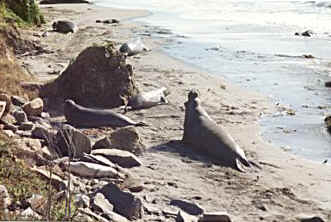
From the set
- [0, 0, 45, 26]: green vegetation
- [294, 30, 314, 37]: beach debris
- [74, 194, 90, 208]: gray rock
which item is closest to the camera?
[74, 194, 90, 208]: gray rock

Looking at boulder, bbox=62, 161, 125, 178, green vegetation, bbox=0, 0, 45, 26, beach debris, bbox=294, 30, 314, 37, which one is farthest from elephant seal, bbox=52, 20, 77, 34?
boulder, bbox=62, 161, 125, 178

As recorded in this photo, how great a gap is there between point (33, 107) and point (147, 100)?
209 cm

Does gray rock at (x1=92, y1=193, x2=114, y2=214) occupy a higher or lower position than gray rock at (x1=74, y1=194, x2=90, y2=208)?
lower

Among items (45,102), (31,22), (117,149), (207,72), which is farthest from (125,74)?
(31,22)

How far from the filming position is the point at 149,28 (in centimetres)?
2061

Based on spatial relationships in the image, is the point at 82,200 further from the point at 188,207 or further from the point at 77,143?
the point at 77,143

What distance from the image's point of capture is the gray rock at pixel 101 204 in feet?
16.9

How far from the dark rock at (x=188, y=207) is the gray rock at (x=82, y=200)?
909mm

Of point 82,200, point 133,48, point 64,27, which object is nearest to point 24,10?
point 64,27

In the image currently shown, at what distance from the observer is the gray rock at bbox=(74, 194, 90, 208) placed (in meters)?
4.99

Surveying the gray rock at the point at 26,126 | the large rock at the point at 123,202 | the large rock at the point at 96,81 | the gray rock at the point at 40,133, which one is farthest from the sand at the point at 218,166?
the gray rock at the point at 26,126

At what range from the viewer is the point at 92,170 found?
614 cm

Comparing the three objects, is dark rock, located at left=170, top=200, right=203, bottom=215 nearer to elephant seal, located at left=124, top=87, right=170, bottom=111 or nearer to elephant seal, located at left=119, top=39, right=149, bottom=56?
elephant seal, located at left=124, top=87, right=170, bottom=111

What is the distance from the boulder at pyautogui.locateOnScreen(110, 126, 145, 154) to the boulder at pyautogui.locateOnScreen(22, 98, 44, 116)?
4.79 ft
